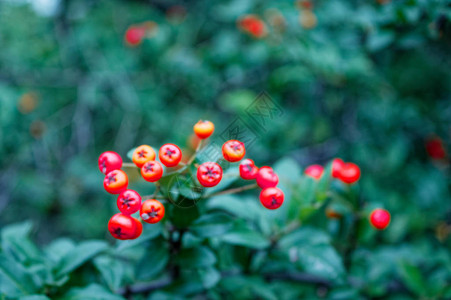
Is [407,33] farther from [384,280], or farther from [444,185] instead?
[444,185]

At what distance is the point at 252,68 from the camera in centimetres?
339

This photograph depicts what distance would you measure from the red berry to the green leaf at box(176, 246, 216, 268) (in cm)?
280

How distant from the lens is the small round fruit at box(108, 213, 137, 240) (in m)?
0.99

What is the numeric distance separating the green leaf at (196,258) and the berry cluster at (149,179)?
28cm

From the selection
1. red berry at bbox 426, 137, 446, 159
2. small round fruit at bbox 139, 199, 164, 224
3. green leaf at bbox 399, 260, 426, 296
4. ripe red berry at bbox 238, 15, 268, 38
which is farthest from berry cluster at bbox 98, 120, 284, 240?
red berry at bbox 426, 137, 446, 159

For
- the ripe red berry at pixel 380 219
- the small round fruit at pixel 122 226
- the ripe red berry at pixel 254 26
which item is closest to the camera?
the small round fruit at pixel 122 226

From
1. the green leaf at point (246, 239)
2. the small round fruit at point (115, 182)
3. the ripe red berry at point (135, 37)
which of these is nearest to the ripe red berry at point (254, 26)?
the ripe red berry at point (135, 37)

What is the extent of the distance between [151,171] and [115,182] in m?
0.12

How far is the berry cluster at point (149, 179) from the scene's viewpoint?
1.00 metres

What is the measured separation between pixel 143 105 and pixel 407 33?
9.05 feet

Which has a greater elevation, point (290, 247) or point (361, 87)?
point (361, 87)

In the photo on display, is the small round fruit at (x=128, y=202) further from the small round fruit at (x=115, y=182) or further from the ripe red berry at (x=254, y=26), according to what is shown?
the ripe red berry at (x=254, y=26)

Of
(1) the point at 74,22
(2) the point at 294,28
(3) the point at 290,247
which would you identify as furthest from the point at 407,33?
(1) the point at 74,22

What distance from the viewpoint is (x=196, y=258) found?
1.24m
